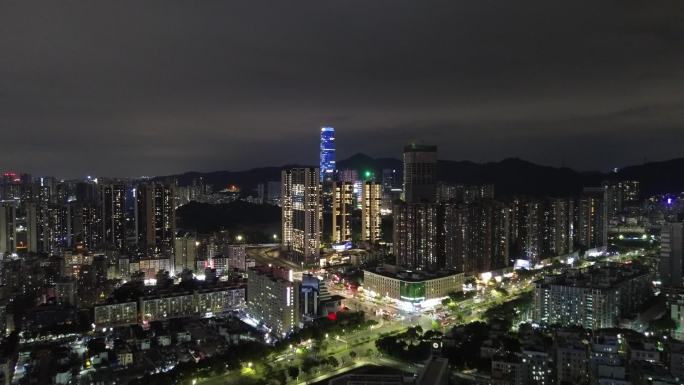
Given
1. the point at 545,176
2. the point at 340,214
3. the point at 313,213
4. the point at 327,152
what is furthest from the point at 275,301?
the point at 545,176

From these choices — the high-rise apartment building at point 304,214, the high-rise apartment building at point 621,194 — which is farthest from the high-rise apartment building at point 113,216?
the high-rise apartment building at point 621,194

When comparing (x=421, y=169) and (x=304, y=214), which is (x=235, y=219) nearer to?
(x=304, y=214)

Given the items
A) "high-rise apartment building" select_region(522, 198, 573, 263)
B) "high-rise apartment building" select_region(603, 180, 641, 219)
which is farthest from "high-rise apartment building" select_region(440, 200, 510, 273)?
"high-rise apartment building" select_region(603, 180, 641, 219)

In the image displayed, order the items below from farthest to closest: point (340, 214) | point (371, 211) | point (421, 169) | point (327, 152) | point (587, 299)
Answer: point (327, 152) < point (421, 169) < point (371, 211) < point (340, 214) < point (587, 299)

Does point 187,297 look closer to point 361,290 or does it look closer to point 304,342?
point 304,342

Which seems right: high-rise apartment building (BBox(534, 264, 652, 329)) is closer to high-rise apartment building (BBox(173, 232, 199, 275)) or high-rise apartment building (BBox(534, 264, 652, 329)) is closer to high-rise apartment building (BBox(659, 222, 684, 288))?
high-rise apartment building (BBox(659, 222, 684, 288))

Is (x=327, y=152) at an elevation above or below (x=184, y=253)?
above

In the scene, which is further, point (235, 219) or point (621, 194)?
point (621, 194)

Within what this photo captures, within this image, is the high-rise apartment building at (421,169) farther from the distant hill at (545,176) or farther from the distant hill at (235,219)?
the distant hill at (235,219)
